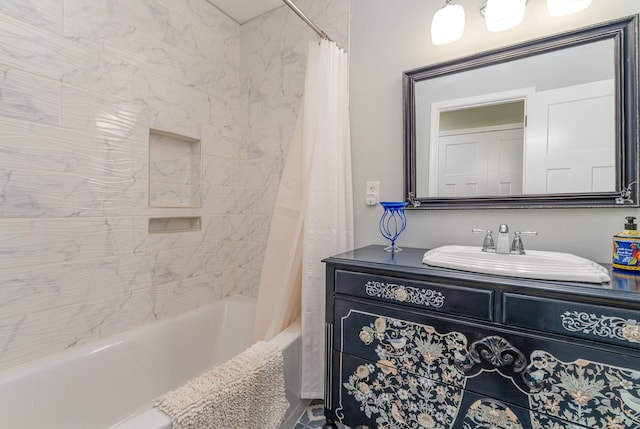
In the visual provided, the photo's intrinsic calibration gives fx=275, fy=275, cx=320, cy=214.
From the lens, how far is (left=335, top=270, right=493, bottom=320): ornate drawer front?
0.87m

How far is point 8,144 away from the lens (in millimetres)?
1096

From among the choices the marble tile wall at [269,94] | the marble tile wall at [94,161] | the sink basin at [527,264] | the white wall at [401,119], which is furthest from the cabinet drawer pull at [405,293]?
the marble tile wall at [94,161]

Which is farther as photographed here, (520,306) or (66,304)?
(66,304)

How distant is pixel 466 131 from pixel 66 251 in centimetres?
194

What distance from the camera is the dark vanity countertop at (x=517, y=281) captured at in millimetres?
714

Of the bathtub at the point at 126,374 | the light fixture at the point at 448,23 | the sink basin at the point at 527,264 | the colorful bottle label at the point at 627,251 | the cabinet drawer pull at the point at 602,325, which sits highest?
the light fixture at the point at 448,23

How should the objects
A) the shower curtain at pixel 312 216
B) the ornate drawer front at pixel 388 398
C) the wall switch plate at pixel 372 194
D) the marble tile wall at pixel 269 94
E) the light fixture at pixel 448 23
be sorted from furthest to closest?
the marble tile wall at pixel 269 94
the wall switch plate at pixel 372 194
the shower curtain at pixel 312 216
the light fixture at pixel 448 23
the ornate drawer front at pixel 388 398

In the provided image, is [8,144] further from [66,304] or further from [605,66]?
[605,66]

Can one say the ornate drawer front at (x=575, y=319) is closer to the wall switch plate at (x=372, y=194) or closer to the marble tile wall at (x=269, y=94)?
the wall switch plate at (x=372, y=194)

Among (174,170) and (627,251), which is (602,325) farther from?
(174,170)

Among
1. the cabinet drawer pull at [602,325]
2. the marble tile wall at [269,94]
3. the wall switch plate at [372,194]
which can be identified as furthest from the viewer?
the marble tile wall at [269,94]

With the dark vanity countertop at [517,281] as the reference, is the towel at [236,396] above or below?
below

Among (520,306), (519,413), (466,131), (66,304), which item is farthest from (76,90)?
(519,413)

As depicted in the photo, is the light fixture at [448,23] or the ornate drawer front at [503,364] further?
the light fixture at [448,23]
